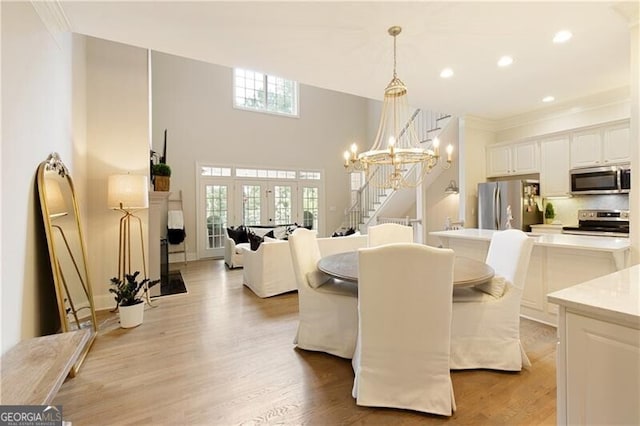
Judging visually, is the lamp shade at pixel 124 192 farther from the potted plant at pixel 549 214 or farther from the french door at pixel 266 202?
the potted plant at pixel 549 214

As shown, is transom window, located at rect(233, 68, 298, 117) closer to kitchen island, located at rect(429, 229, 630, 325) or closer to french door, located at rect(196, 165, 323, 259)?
french door, located at rect(196, 165, 323, 259)

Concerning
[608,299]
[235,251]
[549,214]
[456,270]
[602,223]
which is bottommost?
[235,251]

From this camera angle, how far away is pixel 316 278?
251 centimetres

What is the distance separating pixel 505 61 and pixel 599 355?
3.27 metres

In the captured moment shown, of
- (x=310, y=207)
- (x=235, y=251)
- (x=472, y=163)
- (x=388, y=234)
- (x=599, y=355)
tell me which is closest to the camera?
(x=599, y=355)

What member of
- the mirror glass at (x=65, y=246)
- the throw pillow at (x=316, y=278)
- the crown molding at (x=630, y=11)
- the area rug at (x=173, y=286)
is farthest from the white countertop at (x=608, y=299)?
the area rug at (x=173, y=286)

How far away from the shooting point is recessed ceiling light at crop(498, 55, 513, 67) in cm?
320

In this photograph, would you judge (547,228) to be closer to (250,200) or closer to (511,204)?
(511,204)

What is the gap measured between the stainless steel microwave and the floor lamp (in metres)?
5.82

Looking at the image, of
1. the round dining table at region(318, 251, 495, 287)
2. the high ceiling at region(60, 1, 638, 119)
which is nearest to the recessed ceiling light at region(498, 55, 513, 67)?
the high ceiling at region(60, 1, 638, 119)

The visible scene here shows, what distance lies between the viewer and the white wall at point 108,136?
3.46m

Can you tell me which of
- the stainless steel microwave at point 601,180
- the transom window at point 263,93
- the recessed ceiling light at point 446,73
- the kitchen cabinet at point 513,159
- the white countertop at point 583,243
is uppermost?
the transom window at point 263,93

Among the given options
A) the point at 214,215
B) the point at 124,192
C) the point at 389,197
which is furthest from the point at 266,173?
the point at 124,192

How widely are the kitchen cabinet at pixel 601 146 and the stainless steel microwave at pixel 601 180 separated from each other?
95mm
